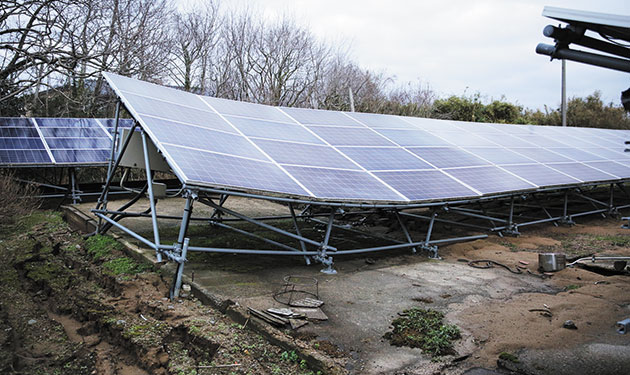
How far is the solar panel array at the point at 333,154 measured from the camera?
21.5ft

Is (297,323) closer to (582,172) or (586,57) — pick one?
(586,57)

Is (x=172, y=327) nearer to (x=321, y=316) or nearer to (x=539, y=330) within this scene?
(x=321, y=316)

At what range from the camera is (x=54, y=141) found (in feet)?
46.7

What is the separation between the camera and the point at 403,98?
104 feet

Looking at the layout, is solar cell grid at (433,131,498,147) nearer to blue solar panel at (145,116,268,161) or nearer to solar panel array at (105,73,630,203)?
solar panel array at (105,73,630,203)

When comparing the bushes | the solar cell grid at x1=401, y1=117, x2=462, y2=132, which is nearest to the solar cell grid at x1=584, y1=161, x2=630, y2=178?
the solar cell grid at x1=401, y1=117, x2=462, y2=132

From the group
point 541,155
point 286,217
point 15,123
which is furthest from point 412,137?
point 15,123

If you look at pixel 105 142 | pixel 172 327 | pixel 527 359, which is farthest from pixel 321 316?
pixel 105 142

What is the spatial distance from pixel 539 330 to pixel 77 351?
4.73 metres

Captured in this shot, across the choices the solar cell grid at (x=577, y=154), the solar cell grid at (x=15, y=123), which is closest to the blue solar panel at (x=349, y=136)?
the solar cell grid at (x=577, y=154)

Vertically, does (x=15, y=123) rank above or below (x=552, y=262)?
above

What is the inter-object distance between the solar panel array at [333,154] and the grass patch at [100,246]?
267 centimetres

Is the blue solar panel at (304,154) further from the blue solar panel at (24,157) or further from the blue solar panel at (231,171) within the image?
the blue solar panel at (24,157)

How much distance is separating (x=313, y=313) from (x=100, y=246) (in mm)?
4913
